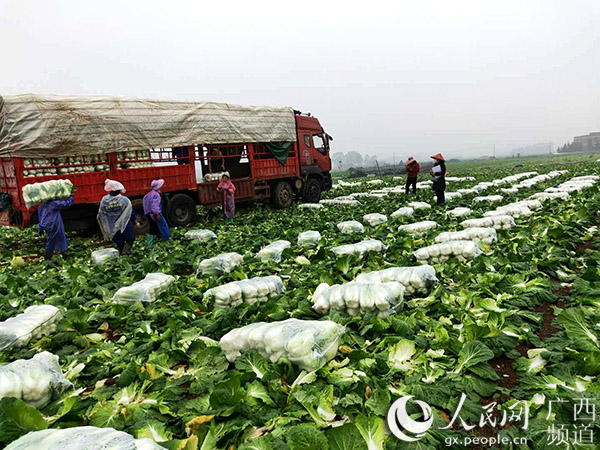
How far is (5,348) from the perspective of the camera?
381 centimetres

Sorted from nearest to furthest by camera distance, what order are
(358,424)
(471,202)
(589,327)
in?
(358,424) < (589,327) < (471,202)

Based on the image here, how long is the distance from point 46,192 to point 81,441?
746 cm

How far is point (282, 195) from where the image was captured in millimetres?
14883

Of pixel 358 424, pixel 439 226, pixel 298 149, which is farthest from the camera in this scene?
pixel 298 149

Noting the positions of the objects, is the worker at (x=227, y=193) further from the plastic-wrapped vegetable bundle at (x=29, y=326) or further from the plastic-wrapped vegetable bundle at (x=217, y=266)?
the plastic-wrapped vegetable bundle at (x=29, y=326)

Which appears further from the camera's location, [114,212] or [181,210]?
[181,210]

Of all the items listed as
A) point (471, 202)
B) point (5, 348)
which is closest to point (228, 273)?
point (5, 348)

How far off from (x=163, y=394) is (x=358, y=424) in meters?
1.54

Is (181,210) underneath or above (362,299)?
above

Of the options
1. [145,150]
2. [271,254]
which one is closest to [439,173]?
[271,254]

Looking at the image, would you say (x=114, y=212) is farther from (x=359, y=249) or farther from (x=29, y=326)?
(x=359, y=249)

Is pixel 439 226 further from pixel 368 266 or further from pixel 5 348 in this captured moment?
pixel 5 348

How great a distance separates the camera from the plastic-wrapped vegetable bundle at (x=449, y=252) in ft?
18.1

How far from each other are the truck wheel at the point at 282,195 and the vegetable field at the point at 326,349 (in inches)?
328
